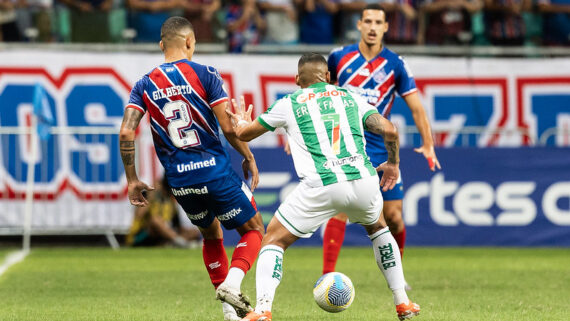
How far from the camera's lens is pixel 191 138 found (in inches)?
300

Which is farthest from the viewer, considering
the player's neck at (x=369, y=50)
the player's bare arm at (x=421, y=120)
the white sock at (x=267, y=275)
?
the player's neck at (x=369, y=50)

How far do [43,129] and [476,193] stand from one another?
687 cm

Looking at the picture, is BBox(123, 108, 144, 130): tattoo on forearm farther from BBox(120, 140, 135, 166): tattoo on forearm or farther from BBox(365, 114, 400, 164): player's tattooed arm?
BBox(365, 114, 400, 164): player's tattooed arm

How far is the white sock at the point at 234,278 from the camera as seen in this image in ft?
23.9

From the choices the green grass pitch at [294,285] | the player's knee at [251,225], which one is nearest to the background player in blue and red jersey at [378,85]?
the green grass pitch at [294,285]

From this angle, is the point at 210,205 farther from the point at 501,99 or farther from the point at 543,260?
the point at 501,99

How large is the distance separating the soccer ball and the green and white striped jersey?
2.59 feet

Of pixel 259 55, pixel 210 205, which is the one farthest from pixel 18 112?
pixel 210 205

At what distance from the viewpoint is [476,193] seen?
15617 mm

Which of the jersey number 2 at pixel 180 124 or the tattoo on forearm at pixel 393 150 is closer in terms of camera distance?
the tattoo on forearm at pixel 393 150

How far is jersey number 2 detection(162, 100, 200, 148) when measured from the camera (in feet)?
24.8

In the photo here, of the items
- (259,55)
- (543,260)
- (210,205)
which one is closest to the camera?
(210,205)

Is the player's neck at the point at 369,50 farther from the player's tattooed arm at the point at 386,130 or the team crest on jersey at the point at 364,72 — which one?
the player's tattooed arm at the point at 386,130

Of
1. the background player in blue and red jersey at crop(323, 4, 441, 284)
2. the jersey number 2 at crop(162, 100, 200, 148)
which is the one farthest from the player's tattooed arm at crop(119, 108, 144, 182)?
the background player in blue and red jersey at crop(323, 4, 441, 284)
